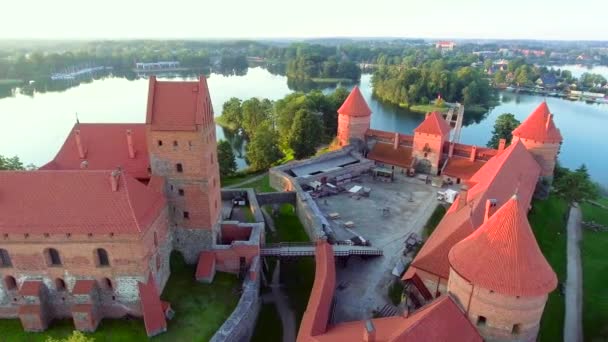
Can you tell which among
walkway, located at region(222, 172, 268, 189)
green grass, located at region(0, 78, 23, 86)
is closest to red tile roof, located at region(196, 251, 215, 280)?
walkway, located at region(222, 172, 268, 189)

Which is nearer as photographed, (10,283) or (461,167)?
(10,283)

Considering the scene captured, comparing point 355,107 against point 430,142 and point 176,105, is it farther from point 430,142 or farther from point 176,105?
point 176,105

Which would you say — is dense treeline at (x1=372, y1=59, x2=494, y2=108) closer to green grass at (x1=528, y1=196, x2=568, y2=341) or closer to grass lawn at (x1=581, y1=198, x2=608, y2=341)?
grass lawn at (x1=581, y1=198, x2=608, y2=341)

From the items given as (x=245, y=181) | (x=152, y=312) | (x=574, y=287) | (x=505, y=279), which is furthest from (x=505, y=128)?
(x=152, y=312)

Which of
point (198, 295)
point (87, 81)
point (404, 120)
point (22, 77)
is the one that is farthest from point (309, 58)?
point (198, 295)

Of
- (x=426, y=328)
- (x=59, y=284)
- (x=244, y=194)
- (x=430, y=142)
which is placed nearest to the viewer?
(x=426, y=328)

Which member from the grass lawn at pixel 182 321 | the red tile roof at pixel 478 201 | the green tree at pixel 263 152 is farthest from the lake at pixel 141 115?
the grass lawn at pixel 182 321
